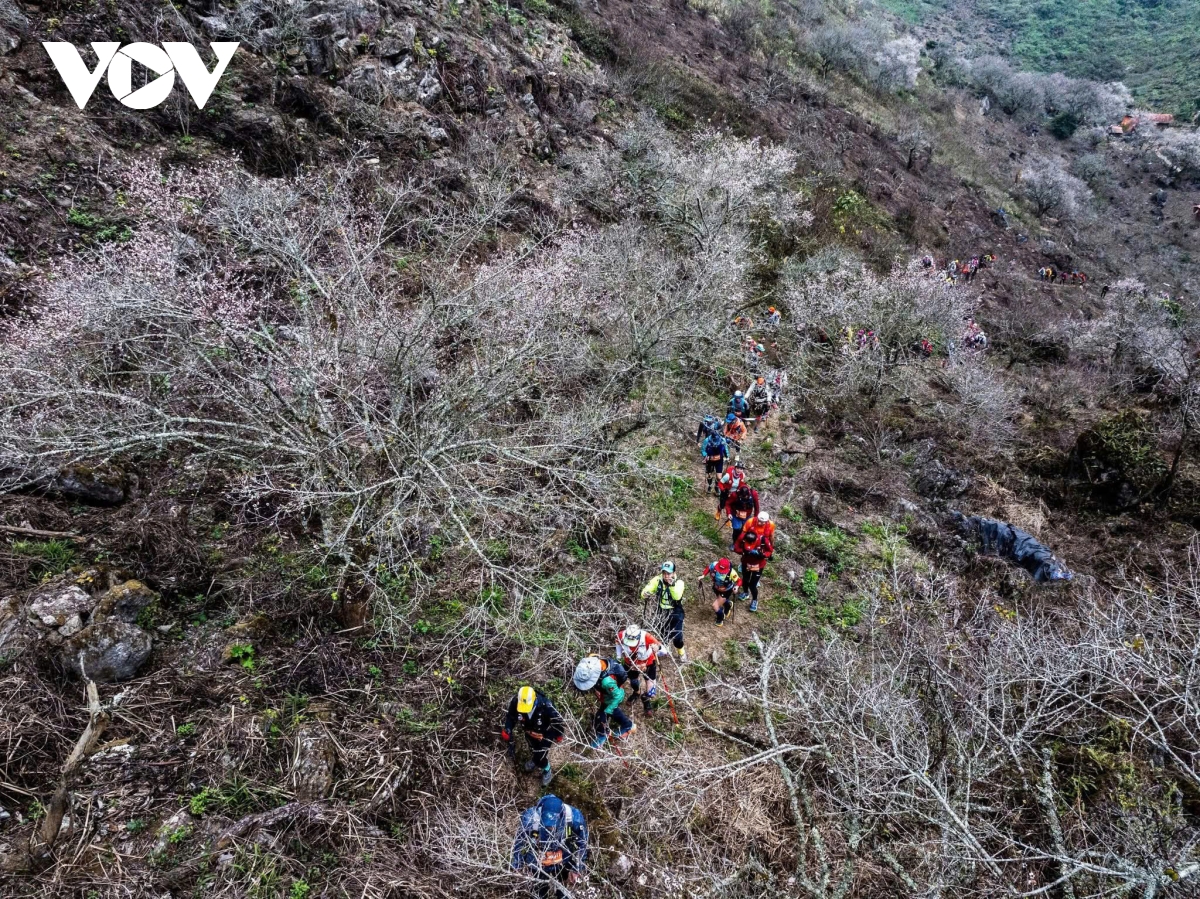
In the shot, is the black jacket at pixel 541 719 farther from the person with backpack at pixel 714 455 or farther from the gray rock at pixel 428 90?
the gray rock at pixel 428 90

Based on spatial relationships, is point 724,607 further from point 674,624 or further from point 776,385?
point 776,385

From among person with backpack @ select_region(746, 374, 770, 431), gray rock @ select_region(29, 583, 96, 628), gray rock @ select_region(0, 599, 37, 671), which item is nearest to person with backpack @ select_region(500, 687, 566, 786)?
gray rock @ select_region(29, 583, 96, 628)

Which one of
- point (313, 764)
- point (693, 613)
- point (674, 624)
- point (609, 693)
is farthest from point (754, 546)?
point (313, 764)

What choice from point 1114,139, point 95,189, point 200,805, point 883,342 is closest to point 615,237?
point 883,342

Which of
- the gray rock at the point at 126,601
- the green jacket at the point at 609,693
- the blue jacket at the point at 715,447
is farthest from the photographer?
the blue jacket at the point at 715,447

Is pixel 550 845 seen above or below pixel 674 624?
above

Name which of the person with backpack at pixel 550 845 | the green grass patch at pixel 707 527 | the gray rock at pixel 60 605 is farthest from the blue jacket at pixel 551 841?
the green grass patch at pixel 707 527
